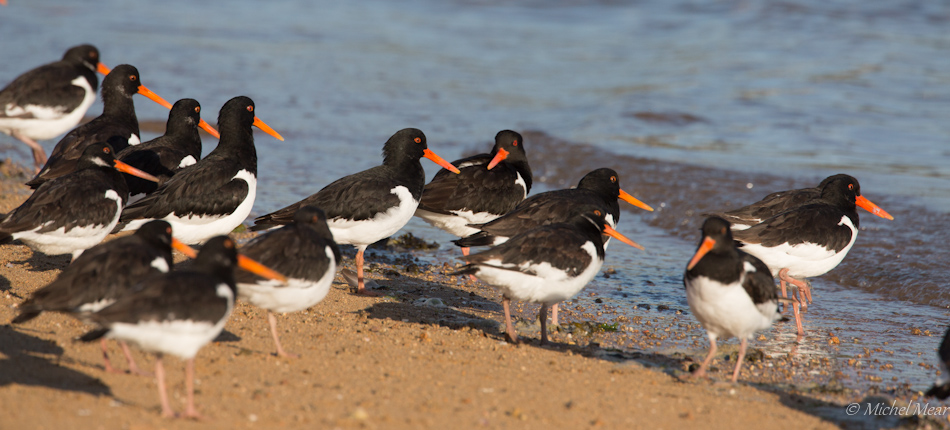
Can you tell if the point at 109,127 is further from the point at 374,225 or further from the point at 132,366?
the point at 132,366

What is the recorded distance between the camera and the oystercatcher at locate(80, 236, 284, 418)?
409cm

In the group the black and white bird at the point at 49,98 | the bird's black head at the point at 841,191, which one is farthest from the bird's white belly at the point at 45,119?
the bird's black head at the point at 841,191

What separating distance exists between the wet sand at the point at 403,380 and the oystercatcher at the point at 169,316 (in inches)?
13.8

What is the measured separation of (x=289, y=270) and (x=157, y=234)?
2.84ft

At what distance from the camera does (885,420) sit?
4949 millimetres

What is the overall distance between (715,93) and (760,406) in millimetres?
13043

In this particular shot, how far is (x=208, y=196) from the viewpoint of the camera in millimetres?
6914

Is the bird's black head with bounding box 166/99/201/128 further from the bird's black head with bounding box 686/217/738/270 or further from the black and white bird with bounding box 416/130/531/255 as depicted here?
the bird's black head with bounding box 686/217/738/270

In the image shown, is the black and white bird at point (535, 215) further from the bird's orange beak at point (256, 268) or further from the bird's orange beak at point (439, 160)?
the bird's orange beak at point (256, 268)

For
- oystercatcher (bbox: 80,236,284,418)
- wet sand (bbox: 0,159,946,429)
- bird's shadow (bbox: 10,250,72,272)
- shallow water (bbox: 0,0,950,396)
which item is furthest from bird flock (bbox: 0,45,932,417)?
shallow water (bbox: 0,0,950,396)

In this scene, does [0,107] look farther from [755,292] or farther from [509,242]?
[755,292]

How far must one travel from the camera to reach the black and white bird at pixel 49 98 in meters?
9.41

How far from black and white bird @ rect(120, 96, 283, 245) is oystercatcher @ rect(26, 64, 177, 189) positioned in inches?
58.5

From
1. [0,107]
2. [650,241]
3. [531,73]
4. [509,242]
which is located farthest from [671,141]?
[0,107]
